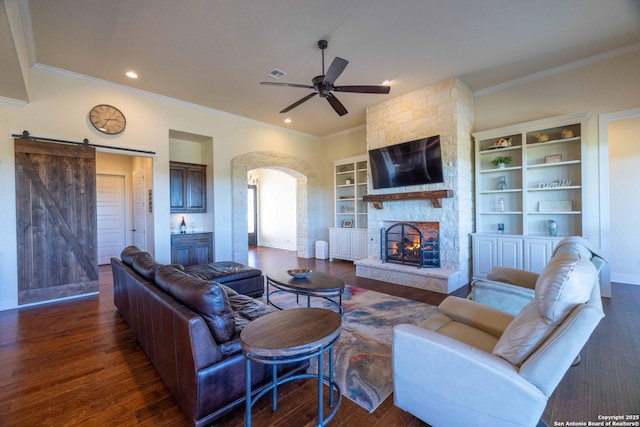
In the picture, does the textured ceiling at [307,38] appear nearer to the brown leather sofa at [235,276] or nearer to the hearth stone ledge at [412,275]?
the brown leather sofa at [235,276]

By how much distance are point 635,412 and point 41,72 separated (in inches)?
281

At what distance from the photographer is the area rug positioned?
1.99m

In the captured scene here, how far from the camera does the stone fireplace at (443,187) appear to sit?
443cm

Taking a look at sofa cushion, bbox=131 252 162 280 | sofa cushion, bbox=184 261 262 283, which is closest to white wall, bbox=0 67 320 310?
sofa cushion, bbox=184 261 262 283

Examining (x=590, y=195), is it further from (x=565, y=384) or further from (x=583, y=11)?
(x=565, y=384)

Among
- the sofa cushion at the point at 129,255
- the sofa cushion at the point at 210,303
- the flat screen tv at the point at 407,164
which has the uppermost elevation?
the flat screen tv at the point at 407,164

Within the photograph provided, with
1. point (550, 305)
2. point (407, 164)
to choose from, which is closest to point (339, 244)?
point (407, 164)

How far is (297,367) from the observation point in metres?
2.08

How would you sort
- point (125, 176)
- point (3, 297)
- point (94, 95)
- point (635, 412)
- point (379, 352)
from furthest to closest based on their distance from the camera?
point (125, 176) → point (94, 95) → point (3, 297) → point (379, 352) → point (635, 412)

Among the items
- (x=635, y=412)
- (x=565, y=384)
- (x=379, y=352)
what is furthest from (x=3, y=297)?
(x=635, y=412)

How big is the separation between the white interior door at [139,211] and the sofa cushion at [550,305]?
260 inches

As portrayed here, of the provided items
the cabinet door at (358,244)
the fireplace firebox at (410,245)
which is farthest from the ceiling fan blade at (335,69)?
the cabinet door at (358,244)

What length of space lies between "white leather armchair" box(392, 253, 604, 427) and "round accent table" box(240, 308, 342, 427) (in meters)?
0.43

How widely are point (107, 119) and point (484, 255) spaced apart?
663 centimetres
